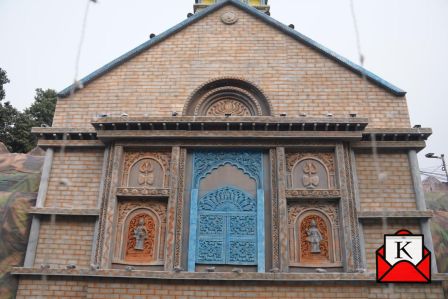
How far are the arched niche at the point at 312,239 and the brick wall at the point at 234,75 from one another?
2.94 metres

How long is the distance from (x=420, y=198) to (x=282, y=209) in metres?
3.59

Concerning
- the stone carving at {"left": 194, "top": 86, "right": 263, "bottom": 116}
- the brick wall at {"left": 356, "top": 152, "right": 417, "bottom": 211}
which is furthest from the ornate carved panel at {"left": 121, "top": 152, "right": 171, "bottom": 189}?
the brick wall at {"left": 356, "top": 152, "right": 417, "bottom": 211}

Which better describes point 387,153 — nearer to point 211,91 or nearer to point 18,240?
point 211,91

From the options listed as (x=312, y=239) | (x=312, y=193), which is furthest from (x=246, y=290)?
(x=312, y=193)

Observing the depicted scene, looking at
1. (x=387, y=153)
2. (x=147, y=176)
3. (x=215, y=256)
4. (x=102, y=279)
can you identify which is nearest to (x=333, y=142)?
(x=387, y=153)

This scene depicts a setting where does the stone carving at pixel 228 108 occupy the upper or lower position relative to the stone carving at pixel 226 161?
upper

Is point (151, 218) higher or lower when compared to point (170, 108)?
lower

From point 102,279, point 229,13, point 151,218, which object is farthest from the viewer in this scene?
point 229,13

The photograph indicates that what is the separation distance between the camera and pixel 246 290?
10023 millimetres

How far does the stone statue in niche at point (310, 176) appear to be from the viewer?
37.9ft

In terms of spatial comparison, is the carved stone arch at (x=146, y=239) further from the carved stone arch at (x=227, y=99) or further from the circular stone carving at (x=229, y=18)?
the circular stone carving at (x=229, y=18)

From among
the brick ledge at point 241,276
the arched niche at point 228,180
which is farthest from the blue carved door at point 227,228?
the brick ledge at point 241,276

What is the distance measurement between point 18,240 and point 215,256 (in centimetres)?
553

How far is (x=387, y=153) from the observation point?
1202cm
